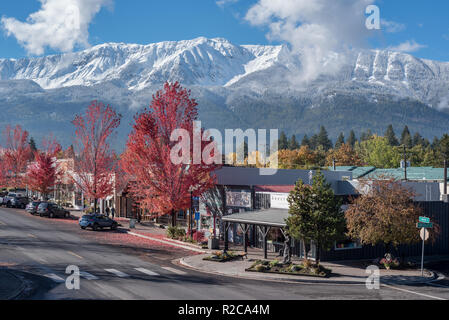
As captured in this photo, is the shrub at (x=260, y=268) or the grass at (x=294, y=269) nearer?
the grass at (x=294, y=269)

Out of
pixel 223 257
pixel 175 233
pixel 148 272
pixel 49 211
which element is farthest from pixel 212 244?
pixel 49 211

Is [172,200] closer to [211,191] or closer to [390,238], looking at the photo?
[211,191]

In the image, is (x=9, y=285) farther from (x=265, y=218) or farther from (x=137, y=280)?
(x=265, y=218)

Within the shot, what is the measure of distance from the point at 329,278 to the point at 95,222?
25.9m

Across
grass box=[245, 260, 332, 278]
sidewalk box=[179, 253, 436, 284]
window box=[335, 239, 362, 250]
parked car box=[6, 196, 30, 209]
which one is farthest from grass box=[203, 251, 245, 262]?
parked car box=[6, 196, 30, 209]

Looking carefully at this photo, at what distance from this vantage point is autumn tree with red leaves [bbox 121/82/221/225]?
35688 mm

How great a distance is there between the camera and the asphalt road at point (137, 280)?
61.1 ft

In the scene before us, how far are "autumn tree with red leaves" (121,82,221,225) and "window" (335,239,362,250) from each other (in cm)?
1142

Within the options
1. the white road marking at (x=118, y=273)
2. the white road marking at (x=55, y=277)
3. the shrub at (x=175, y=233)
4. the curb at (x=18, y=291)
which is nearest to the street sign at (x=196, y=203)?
the shrub at (x=175, y=233)

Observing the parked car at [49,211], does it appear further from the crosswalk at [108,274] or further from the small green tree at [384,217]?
the small green tree at [384,217]

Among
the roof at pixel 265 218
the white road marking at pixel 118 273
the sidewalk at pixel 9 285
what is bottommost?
the white road marking at pixel 118 273

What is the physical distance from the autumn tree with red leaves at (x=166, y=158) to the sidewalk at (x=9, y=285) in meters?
15.0
